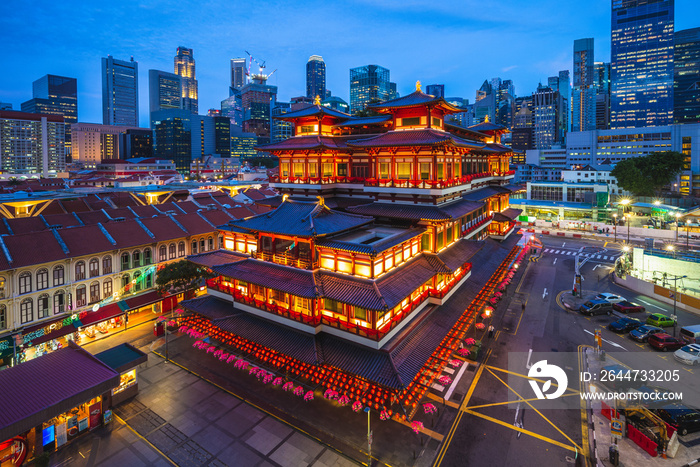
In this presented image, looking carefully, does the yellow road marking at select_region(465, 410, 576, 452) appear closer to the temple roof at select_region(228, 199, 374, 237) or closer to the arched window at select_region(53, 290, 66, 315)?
the temple roof at select_region(228, 199, 374, 237)

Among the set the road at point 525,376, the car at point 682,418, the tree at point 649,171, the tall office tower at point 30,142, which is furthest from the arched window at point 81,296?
the tall office tower at point 30,142

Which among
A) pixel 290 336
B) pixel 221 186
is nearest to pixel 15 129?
pixel 221 186

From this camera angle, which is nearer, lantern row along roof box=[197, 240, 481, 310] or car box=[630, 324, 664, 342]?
lantern row along roof box=[197, 240, 481, 310]

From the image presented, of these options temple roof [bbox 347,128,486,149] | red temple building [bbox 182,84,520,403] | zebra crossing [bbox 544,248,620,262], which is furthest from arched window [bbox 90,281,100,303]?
zebra crossing [bbox 544,248,620,262]

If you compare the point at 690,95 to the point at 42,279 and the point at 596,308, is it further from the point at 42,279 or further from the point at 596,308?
the point at 42,279

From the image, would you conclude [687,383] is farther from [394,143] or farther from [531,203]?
[531,203]

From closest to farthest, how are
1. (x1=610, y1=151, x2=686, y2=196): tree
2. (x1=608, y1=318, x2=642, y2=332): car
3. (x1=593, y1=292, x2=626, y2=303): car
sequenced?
1. (x1=608, y1=318, x2=642, y2=332): car
2. (x1=593, y1=292, x2=626, y2=303): car
3. (x1=610, y1=151, x2=686, y2=196): tree

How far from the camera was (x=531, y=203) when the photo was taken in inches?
4097

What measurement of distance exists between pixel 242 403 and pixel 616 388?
2918 cm

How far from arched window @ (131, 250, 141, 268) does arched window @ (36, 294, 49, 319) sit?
8.69 meters

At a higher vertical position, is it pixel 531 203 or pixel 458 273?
pixel 531 203

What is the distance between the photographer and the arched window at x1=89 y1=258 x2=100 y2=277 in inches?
1441

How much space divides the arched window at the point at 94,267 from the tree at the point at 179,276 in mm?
5708

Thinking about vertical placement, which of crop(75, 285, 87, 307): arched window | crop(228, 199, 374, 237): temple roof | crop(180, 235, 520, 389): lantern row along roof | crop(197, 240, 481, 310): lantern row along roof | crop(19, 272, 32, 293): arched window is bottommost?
crop(180, 235, 520, 389): lantern row along roof
